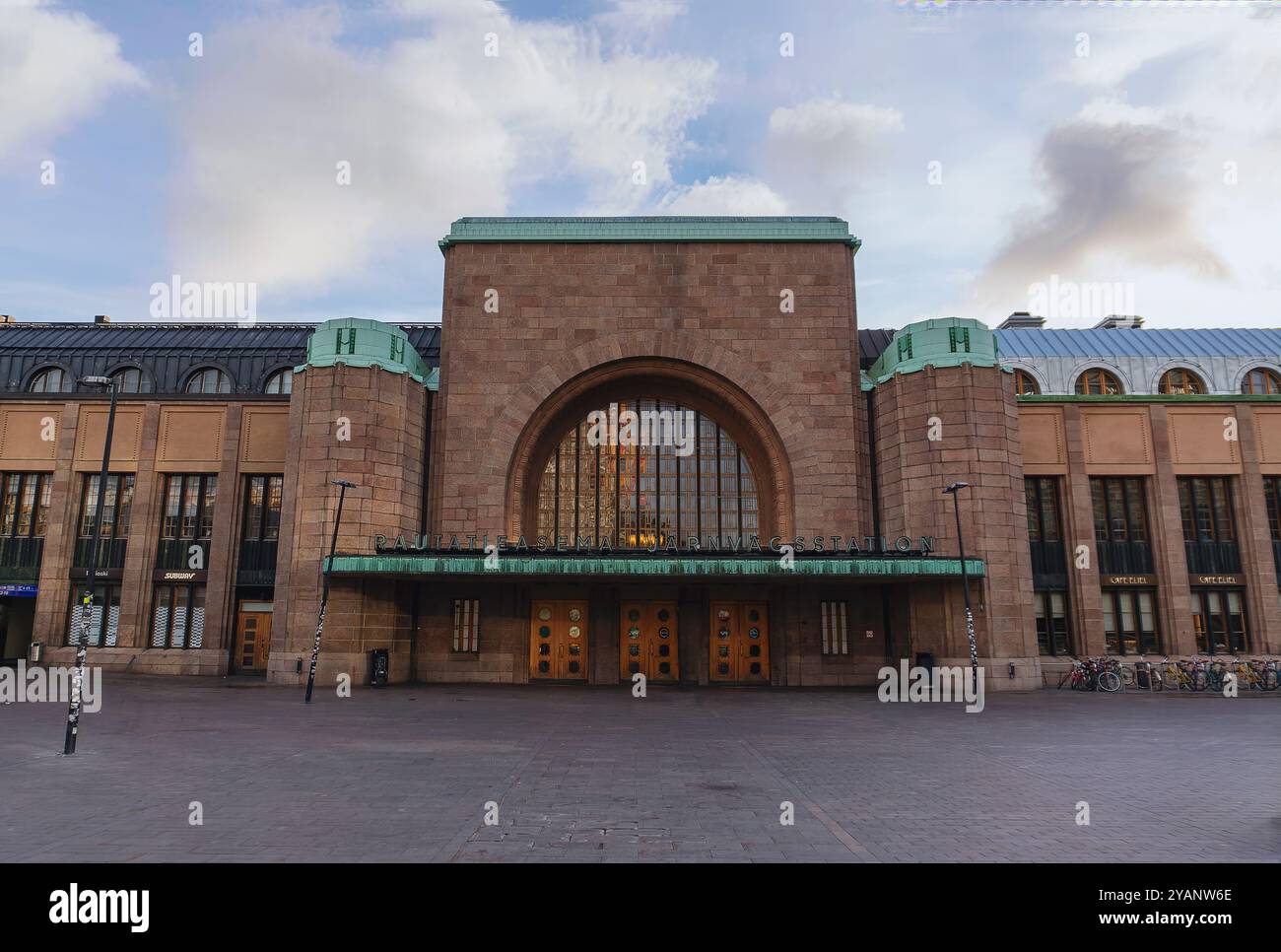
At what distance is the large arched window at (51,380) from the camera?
131 feet

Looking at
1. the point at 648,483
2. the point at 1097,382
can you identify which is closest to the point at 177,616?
the point at 648,483

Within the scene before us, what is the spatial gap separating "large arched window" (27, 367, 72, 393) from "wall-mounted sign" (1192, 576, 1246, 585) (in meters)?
54.9

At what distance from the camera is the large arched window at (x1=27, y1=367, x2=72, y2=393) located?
3994 cm

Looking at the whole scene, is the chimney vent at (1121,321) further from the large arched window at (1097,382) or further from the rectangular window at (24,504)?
the rectangular window at (24,504)

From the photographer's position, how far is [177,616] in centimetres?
3616

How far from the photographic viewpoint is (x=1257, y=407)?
3688 centimetres

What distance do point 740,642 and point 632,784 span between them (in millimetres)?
22369

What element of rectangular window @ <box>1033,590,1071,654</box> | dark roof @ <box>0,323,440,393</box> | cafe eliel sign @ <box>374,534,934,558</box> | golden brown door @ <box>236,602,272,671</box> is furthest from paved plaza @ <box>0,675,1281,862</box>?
dark roof @ <box>0,323,440,393</box>

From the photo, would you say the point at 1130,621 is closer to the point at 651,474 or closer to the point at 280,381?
the point at 651,474

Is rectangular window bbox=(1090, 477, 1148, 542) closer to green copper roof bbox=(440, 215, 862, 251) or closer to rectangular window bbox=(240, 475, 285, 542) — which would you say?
green copper roof bbox=(440, 215, 862, 251)

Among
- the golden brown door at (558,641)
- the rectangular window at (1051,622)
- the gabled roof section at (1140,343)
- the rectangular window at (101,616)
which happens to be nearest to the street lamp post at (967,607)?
the rectangular window at (1051,622)

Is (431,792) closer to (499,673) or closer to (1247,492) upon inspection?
(499,673)
